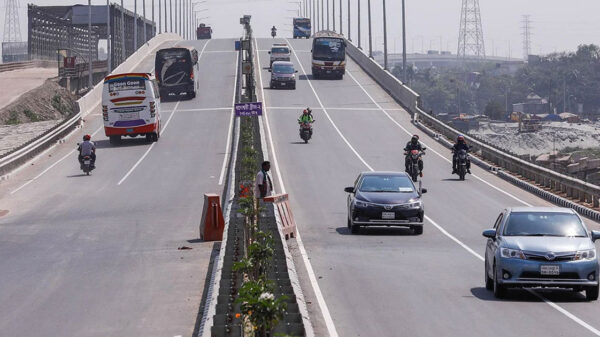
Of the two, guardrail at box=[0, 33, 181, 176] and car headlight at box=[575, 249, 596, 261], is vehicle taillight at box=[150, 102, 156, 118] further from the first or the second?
car headlight at box=[575, 249, 596, 261]

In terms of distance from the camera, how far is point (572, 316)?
49.5 feet

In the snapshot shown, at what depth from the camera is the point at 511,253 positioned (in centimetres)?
1661

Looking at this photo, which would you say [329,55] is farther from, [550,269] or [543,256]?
[550,269]

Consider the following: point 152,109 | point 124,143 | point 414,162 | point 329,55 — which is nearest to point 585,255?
point 414,162

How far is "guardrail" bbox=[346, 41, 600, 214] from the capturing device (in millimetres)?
34094

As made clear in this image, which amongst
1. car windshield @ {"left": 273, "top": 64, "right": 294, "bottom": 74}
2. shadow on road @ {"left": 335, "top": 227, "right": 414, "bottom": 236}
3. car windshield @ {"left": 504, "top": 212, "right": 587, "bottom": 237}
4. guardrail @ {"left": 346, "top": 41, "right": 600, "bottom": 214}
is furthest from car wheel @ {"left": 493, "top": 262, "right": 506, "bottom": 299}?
car windshield @ {"left": 273, "top": 64, "right": 294, "bottom": 74}

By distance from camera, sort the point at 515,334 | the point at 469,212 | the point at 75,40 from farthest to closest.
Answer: the point at 75,40 < the point at 469,212 < the point at 515,334

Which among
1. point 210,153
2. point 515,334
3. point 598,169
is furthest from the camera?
point 598,169

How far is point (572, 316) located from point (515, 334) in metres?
1.76

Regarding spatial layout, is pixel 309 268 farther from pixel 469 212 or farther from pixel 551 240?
pixel 469 212

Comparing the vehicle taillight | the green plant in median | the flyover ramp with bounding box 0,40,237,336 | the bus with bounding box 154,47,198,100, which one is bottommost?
the flyover ramp with bounding box 0,40,237,336

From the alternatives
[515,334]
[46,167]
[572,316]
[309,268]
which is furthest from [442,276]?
[46,167]

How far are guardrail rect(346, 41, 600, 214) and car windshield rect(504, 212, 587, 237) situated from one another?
1458 centimetres

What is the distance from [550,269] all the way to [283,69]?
225 feet
